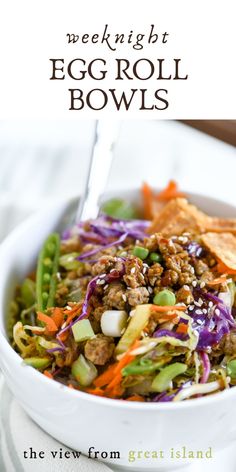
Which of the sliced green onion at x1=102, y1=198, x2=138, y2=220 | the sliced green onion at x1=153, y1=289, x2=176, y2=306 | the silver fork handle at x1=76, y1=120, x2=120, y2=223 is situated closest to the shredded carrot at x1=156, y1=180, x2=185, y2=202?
the sliced green onion at x1=102, y1=198, x2=138, y2=220

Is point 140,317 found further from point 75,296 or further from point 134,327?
point 75,296

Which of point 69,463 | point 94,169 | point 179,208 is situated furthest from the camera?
point 94,169

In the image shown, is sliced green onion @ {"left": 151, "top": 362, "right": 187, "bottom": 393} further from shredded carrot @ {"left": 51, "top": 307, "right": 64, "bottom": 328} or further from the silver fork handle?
the silver fork handle

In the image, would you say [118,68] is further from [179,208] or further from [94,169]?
[179,208]

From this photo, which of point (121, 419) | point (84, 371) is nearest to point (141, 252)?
point (84, 371)

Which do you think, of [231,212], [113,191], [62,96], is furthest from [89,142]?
[231,212]
